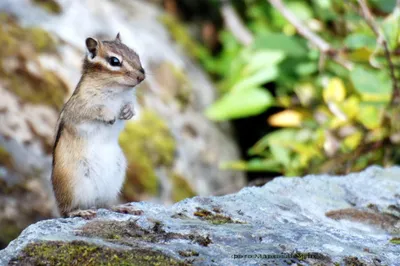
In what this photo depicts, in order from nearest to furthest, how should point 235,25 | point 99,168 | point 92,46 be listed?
point 99,168 → point 92,46 → point 235,25

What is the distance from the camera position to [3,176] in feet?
18.4

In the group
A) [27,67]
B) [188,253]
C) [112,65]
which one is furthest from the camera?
[27,67]

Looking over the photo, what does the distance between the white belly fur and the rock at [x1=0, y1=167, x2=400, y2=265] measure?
640 millimetres

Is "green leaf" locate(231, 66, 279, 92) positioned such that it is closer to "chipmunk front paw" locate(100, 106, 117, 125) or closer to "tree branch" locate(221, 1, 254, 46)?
"tree branch" locate(221, 1, 254, 46)

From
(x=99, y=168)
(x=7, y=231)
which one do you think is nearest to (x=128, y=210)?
(x=99, y=168)

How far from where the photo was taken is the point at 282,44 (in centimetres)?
670

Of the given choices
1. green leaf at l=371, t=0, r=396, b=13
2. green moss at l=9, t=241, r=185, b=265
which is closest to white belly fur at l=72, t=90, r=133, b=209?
green moss at l=9, t=241, r=185, b=265

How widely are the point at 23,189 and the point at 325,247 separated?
11.0 ft

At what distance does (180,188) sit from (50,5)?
2339 mm

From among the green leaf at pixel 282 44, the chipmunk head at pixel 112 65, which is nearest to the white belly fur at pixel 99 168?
the chipmunk head at pixel 112 65

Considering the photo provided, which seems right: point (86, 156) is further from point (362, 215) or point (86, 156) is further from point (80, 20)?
point (80, 20)

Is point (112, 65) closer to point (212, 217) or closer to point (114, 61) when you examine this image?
point (114, 61)

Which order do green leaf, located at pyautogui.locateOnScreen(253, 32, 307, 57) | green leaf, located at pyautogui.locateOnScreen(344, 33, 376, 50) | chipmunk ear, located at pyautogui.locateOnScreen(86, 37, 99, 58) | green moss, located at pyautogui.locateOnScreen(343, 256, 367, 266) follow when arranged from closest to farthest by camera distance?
green moss, located at pyautogui.locateOnScreen(343, 256, 367, 266)
chipmunk ear, located at pyautogui.locateOnScreen(86, 37, 99, 58)
green leaf, located at pyautogui.locateOnScreen(344, 33, 376, 50)
green leaf, located at pyautogui.locateOnScreen(253, 32, 307, 57)

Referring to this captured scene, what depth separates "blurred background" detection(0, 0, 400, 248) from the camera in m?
5.84
